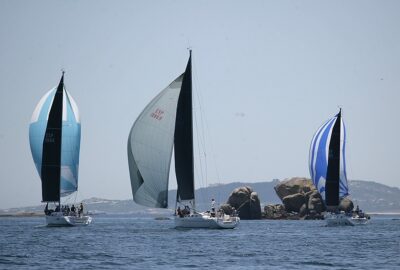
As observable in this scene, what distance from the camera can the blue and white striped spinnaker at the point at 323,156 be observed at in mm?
90688

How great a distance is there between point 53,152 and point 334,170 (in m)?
31.8

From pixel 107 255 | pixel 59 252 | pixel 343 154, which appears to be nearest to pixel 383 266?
pixel 107 255

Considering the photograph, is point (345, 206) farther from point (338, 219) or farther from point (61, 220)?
point (61, 220)

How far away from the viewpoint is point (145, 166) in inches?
2692

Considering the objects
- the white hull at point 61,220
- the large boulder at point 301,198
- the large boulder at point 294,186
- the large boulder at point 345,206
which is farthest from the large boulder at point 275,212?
the white hull at point 61,220

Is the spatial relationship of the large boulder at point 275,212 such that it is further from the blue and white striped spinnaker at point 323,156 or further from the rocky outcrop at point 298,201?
the blue and white striped spinnaker at point 323,156

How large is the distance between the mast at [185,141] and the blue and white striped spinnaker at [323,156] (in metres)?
24.3

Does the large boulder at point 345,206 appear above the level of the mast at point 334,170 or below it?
below

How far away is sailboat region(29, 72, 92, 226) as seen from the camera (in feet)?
257

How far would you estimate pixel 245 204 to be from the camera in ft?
428

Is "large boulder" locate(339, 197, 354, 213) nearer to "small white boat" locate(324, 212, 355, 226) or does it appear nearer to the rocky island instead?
the rocky island

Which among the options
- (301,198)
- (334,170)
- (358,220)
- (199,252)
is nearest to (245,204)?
(301,198)

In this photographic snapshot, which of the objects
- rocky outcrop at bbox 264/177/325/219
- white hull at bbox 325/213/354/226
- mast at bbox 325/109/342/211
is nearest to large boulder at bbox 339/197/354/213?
rocky outcrop at bbox 264/177/325/219

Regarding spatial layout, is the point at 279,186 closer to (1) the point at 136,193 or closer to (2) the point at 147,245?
(1) the point at 136,193
